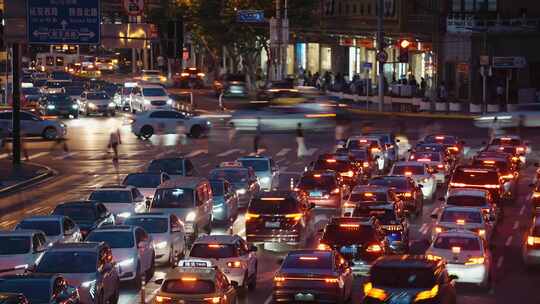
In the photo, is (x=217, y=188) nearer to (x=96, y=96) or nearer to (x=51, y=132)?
(x=51, y=132)

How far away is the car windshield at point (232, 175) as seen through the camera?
45.1 metres

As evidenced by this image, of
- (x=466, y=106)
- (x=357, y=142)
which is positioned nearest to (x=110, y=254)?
(x=357, y=142)

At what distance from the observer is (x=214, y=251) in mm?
30203

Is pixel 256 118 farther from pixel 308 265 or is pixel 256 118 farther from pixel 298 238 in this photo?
pixel 308 265

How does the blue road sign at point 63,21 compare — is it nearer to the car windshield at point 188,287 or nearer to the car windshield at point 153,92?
the car windshield at point 153,92

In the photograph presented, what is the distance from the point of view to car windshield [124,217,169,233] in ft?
111

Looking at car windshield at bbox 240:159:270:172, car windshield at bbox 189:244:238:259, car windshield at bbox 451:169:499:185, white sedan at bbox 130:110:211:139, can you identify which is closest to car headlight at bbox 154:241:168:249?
car windshield at bbox 189:244:238:259

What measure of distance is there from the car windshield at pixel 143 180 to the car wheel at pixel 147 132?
2748 centimetres

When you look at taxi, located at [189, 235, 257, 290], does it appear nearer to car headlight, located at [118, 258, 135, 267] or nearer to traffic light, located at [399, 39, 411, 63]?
car headlight, located at [118, 258, 135, 267]

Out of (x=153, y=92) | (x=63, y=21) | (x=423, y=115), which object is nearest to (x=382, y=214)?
(x=63, y=21)

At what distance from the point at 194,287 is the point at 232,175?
1992cm

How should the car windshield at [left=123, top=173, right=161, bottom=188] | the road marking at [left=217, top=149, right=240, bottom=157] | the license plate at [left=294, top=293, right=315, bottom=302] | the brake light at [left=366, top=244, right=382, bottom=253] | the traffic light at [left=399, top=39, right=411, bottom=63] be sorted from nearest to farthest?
1. the license plate at [left=294, top=293, right=315, bottom=302]
2. the brake light at [left=366, top=244, right=382, bottom=253]
3. the car windshield at [left=123, top=173, right=161, bottom=188]
4. the road marking at [left=217, top=149, right=240, bottom=157]
5. the traffic light at [left=399, top=39, right=411, bottom=63]

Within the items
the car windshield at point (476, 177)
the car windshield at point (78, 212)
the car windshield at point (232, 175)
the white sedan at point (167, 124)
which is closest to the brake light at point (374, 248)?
the car windshield at point (78, 212)

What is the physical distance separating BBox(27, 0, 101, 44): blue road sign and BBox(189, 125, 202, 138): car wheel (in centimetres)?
1336
